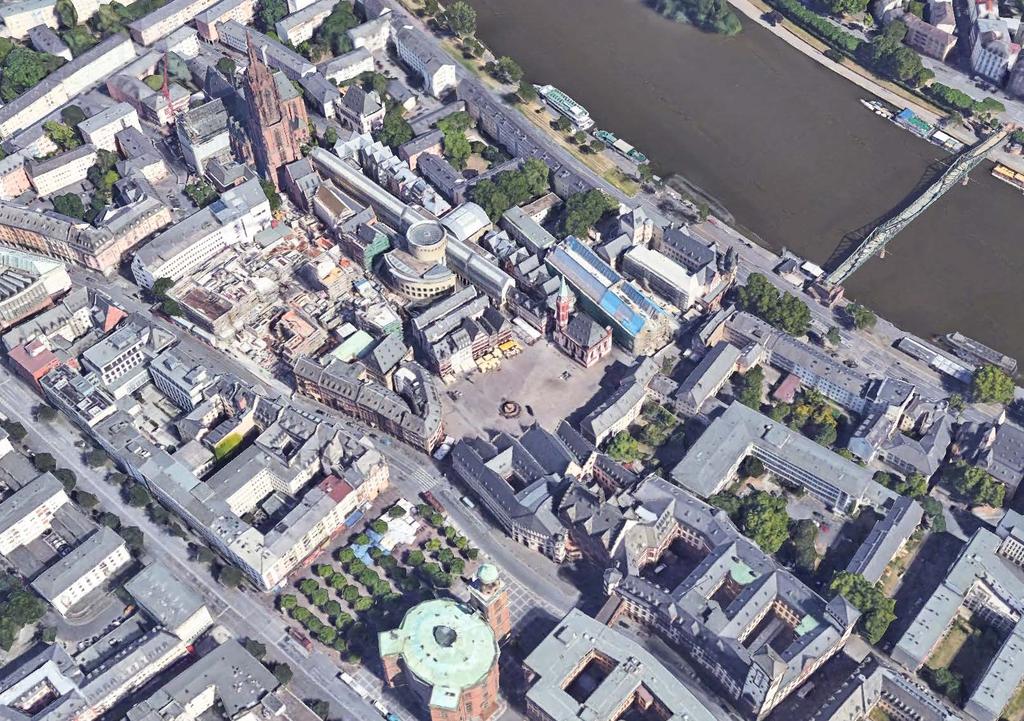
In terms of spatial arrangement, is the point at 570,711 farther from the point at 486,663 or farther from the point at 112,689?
the point at 112,689

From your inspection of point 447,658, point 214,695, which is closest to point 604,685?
point 447,658

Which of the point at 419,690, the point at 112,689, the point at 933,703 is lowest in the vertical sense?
the point at 112,689

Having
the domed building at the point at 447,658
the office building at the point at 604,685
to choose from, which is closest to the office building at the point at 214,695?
the domed building at the point at 447,658

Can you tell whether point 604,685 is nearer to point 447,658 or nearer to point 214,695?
point 447,658

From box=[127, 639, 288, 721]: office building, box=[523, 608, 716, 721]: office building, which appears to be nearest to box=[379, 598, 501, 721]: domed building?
box=[523, 608, 716, 721]: office building

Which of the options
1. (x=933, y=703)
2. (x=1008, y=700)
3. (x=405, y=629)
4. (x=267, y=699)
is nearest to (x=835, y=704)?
(x=933, y=703)

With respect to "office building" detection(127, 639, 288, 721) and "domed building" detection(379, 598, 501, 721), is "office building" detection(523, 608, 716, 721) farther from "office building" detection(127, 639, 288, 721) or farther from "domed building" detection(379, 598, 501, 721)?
"office building" detection(127, 639, 288, 721)

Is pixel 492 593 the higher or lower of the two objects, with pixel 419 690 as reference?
higher

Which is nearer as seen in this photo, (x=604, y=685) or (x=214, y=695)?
(x=604, y=685)
